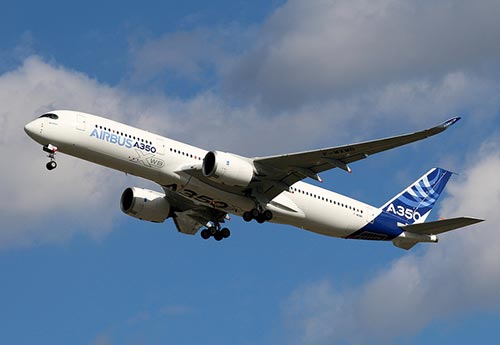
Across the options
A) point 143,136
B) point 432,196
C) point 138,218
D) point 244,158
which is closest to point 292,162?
point 244,158

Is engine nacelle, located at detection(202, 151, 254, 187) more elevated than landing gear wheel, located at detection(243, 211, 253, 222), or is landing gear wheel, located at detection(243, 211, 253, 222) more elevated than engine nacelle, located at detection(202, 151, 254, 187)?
engine nacelle, located at detection(202, 151, 254, 187)

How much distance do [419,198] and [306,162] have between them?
531 inches

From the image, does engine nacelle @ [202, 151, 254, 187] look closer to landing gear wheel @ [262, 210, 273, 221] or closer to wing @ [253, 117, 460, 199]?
wing @ [253, 117, 460, 199]

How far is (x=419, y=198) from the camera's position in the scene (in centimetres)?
6256

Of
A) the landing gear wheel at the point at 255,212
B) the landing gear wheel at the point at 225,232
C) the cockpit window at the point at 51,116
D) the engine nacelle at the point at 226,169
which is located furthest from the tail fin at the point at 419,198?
the cockpit window at the point at 51,116

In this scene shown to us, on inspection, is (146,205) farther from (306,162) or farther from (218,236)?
(306,162)

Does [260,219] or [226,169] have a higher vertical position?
[226,169]

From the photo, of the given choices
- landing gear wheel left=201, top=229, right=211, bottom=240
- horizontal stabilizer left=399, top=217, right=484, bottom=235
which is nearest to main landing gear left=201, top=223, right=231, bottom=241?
landing gear wheel left=201, top=229, right=211, bottom=240

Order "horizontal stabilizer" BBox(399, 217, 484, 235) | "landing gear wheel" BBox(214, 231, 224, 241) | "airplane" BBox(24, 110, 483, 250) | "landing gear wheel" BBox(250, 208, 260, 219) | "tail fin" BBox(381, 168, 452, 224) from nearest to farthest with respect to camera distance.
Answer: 1. "airplane" BBox(24, 110, 483, 250)
2. "landing gear wheel" BBox(250, 208, 260, 219)
3. "horizontal stabilizer" BBox(399, 217, 484, 235)
4. "landing gear wheel" BBox(214, 231, 224, 241)
5. "tail fin" BBox(381, 168, 452, 224)

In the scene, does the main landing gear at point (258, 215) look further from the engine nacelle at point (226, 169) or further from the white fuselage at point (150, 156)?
the engine nacelle at point (226, 169)

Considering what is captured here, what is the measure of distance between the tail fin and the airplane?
34 cm

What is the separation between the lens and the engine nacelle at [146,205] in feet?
191

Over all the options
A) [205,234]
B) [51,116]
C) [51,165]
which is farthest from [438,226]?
[51,116]

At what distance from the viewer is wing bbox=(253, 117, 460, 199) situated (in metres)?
49.1
